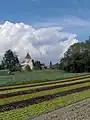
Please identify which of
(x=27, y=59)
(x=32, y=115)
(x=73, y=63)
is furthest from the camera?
(x=27, y=59)

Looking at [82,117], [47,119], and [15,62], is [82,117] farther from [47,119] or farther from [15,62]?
[15,62]

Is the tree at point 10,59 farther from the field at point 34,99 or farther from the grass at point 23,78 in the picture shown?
the field at point 34,99

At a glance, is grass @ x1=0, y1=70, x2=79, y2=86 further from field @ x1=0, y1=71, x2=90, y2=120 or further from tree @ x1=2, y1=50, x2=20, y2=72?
tree @ x1=2, y1=50, x2=20, y2=72

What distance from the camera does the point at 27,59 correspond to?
16612cm

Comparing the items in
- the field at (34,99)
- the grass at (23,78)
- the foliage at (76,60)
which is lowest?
the field at (34,99)

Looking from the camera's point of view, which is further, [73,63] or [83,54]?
[83,54]

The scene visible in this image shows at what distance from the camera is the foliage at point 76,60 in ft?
328

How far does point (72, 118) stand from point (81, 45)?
10113cm

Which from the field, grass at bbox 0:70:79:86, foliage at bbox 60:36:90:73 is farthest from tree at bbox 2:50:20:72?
the field

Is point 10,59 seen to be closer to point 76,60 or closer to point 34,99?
point 76,60

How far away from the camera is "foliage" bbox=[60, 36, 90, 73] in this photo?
99850 mm

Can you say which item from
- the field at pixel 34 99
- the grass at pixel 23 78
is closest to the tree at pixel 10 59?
the grass at pixel 23 78

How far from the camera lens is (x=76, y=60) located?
100750mm

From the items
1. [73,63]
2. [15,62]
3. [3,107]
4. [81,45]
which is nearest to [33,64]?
[15,62]
